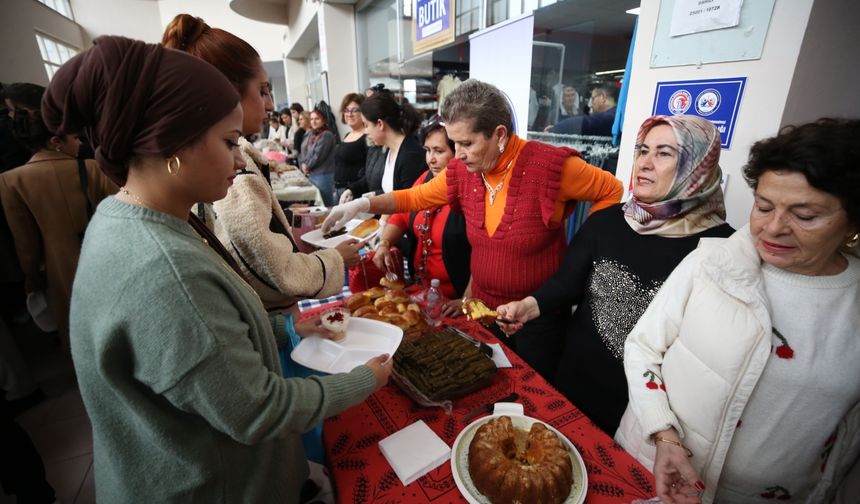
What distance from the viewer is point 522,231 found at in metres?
1.87

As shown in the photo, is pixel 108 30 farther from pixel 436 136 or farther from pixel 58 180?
pixel 436 136

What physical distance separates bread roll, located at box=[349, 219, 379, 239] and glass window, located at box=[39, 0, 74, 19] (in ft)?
58.7

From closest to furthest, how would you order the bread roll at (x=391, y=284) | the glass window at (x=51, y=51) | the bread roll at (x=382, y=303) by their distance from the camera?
the bread roll at (x=382, y=303), the bread roll at (x=391, y=284), the glass window at (x=51, y=51)

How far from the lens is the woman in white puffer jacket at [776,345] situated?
0.94 meters

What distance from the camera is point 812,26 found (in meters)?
1.38

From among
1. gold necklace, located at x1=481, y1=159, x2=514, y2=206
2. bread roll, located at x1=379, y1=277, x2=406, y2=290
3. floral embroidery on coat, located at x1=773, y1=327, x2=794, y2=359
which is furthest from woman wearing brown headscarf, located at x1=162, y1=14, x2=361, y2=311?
floral embroidery on coat, located at x1=773, y1=327, x2=794, y2=359

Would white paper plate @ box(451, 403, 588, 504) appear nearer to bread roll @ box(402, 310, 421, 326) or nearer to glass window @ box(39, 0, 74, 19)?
bread roll @ box(402, 310, 421, 326)

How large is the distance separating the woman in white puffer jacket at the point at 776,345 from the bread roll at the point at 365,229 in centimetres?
208

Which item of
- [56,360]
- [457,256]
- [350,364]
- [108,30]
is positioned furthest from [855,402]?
[108,30]

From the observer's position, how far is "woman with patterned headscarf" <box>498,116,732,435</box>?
4.09ft

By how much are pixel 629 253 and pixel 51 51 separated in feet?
61.2

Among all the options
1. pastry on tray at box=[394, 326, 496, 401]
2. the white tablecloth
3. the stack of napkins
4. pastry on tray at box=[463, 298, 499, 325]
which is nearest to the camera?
the stack of napkins

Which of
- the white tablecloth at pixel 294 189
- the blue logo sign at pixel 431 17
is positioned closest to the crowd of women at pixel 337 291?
the blue logo sign at pixel 431 17

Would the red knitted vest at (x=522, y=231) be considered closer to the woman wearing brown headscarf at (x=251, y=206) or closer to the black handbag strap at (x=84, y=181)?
the woman wearing brown headscarf at (x=251, y=206)
